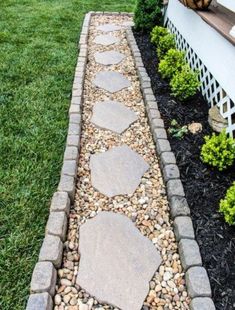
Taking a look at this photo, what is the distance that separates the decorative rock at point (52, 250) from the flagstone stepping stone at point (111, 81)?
2.42 m

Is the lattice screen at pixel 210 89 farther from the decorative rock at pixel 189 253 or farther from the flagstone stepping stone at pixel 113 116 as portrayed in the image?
the decorative rock at pixel 189 253

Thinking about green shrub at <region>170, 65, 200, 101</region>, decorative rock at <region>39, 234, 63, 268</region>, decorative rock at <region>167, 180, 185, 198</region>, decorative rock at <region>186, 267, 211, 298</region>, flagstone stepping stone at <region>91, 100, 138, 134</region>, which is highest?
→ green shrub at <region>170, 65, 200, 101</region>

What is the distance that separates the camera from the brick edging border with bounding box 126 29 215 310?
1872 millimetres

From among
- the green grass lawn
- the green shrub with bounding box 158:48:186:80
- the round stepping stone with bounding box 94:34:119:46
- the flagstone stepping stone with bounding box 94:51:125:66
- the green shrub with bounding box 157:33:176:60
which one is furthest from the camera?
the round stepping stone with bounding box 94:34:119:46

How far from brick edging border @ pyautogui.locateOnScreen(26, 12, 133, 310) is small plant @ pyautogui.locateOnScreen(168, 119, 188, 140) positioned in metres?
0.95

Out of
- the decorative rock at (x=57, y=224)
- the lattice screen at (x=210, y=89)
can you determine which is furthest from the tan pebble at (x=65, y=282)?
the lattice screen at (x=210, y=89)

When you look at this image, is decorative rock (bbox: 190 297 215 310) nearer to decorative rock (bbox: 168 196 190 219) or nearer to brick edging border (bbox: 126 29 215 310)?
brick edging border (bbox: 126 29 215 310)

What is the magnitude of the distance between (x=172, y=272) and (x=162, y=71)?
8.93 ft

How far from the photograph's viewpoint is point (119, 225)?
2344 mm

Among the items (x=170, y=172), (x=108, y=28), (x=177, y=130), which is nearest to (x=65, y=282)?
(x=170, y=172)

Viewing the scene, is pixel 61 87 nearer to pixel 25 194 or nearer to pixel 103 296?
pixel 25 194

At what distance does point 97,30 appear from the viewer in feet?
19.2

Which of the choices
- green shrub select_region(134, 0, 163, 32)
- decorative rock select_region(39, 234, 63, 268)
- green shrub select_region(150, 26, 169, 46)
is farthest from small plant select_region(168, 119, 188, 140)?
green shrub select_region(134, 0, 163, 32)

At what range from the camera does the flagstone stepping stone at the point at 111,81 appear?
4133 mm
